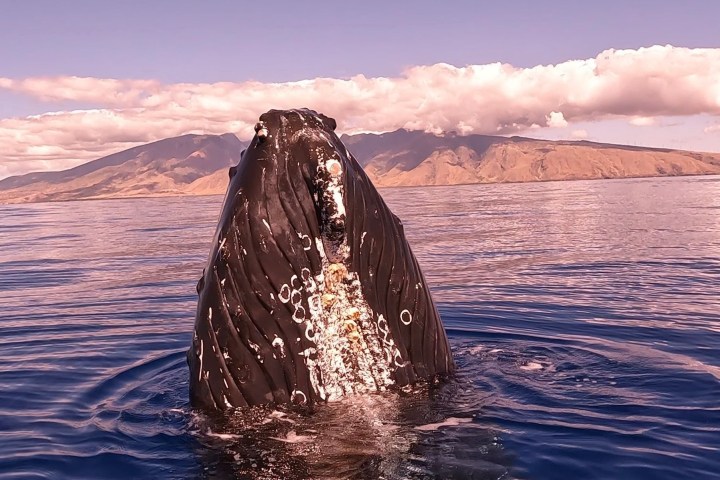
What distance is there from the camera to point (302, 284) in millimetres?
4625

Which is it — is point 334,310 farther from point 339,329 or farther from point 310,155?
point 310,155

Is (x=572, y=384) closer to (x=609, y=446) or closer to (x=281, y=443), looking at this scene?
(x=609, y=446)

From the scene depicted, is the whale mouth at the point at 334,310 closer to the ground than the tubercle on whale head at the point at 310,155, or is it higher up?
closer to the ground

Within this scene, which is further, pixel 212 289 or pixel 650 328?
pixel 650 328

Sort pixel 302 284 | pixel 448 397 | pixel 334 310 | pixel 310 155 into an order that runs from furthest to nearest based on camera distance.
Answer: pixel 448 397 → pixel 334 310 → pixel 302 284 → pixel 310 155

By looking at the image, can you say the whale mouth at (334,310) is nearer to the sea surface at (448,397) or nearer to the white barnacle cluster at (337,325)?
the white barnacle cluster at (337,325)

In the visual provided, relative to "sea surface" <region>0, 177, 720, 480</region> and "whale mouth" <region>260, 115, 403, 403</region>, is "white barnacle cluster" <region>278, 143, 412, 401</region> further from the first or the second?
"sea surface" <region>0, 177, 720, 480</region>

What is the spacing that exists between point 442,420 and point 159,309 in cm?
790

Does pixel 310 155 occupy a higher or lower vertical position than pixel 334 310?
higher

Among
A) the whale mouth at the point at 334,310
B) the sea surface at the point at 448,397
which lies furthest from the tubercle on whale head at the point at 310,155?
the sea surface at the point at 448,397

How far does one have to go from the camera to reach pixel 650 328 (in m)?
9.34

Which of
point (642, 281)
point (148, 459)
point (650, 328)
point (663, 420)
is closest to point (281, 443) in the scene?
point (148, 459)

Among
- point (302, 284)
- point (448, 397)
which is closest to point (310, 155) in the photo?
point (302, 284)

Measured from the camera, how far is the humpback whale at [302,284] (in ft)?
14.6
